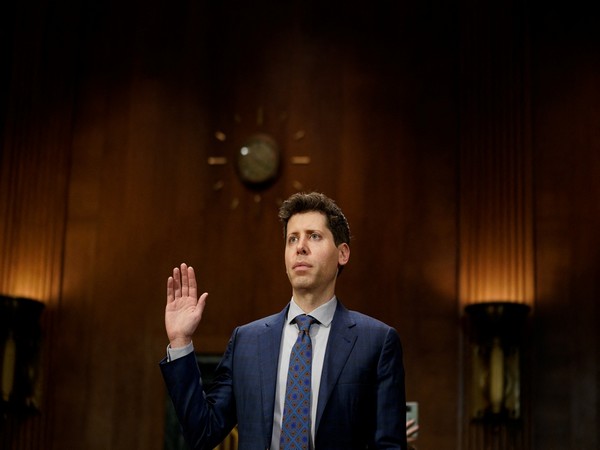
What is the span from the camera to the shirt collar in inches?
104

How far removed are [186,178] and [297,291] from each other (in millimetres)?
4256

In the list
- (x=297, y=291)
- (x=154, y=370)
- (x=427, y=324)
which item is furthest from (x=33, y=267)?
(x=297, y=291)

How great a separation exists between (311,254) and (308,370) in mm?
347

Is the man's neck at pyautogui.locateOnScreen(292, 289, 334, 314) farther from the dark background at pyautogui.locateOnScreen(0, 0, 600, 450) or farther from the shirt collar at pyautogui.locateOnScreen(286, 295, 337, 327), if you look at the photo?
the dark background at pyautogui.locateOnScreen(0, 0, 600, 450)

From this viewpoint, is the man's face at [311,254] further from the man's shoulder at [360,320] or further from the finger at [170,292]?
the finger at [170,292]

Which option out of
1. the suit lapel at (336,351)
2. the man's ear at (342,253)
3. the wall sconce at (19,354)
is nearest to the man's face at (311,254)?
the man's ear at (342,253)

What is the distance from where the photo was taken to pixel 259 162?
6.66 metres

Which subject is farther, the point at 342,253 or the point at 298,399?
the point at 342,253

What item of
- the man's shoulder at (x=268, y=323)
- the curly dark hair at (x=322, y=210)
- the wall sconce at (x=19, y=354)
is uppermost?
the curly dark hair at (x=322, y=210)

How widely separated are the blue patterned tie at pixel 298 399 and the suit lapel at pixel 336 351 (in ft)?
0.13

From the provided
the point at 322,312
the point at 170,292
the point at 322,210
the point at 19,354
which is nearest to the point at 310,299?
the point at 322,312

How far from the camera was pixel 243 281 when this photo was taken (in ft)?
21.7

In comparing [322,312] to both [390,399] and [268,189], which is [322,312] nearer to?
[390,399]

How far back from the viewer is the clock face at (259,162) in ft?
21.8
